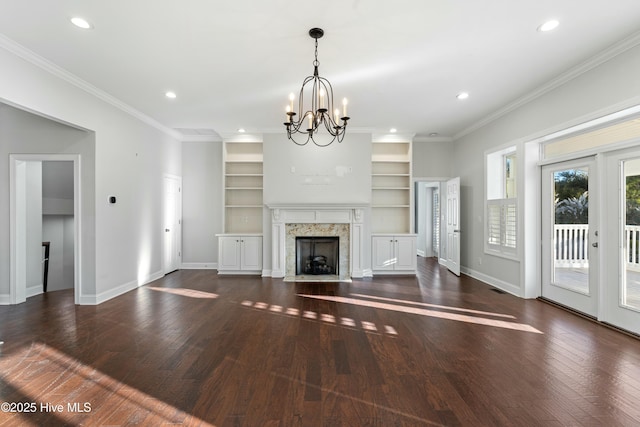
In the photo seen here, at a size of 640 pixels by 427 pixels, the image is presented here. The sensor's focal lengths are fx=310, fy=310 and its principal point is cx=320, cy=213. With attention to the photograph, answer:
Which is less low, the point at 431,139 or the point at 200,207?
the point at 431,139

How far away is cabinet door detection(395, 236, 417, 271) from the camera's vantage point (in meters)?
6.30

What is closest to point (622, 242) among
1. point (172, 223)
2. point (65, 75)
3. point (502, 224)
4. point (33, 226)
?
point (502, 224)

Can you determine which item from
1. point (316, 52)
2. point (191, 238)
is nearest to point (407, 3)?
point (316, 52)

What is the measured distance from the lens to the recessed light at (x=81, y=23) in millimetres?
2699

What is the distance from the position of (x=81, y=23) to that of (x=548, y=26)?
420 cm

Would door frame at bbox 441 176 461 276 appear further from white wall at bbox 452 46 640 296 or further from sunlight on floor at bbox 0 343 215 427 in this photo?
sunlight on floor at bbox 0 343 215 427

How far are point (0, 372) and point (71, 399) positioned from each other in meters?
0.93

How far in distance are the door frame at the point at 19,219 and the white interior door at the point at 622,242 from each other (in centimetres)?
657

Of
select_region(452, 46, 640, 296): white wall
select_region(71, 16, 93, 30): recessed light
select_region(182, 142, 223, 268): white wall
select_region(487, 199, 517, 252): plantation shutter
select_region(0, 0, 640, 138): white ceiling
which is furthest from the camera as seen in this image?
select_region(182, 142, 223, 268): white wall

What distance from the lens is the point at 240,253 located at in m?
6.35

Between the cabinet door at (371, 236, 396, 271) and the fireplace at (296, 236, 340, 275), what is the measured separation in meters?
0.77

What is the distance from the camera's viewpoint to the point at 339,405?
2.05m

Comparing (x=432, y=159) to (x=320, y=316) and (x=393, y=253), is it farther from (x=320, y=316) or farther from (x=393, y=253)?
(x=320, y=316)

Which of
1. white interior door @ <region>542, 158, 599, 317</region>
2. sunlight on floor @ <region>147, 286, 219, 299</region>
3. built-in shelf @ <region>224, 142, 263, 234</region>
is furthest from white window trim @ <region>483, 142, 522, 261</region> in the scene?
sunlight on floor @ <region>147, 286, 219, 299</region>
